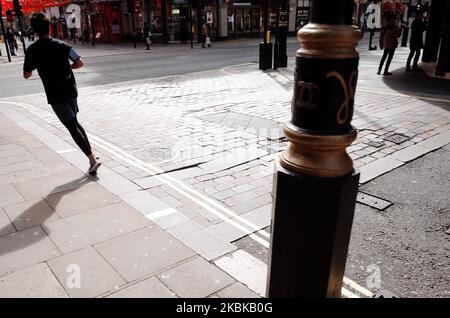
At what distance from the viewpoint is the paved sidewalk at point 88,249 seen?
2854mm

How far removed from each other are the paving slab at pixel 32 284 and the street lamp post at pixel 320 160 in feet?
6.09

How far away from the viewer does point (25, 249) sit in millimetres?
3355

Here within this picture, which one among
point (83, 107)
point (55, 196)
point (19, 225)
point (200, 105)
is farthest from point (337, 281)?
point (83, 107)

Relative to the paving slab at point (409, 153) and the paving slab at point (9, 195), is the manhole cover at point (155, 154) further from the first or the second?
the paving slab at point (409, 153)

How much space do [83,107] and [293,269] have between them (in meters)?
8.44

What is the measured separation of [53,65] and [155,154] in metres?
1.93

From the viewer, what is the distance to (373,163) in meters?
5.31

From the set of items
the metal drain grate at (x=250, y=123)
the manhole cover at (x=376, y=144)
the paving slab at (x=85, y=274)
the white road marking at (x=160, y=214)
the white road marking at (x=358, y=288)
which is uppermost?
the metal drain grate at (x=250, y=123)

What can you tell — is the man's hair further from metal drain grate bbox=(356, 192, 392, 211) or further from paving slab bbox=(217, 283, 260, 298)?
metal drain grate bbox=(356, 192, 392, 211)

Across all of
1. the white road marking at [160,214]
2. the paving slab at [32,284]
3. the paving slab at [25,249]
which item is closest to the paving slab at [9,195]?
the paving slab at [25,249]

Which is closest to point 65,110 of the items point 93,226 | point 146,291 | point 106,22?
point 93,226

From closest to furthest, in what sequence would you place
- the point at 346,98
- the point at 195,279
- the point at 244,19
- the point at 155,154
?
the point at 346,98 → the point at 195,279 → the point at 155,154 → the point at 244,19

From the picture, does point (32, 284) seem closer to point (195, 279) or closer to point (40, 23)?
point (195, 279)
